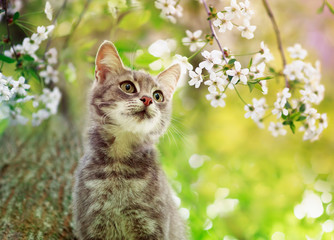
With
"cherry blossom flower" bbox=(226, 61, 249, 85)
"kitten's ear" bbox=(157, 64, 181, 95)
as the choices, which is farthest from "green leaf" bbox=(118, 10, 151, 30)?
"cherry blossom flower" bbox=(226, 61, 249, 85)

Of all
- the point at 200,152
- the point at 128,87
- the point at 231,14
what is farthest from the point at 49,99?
the point at 200,152

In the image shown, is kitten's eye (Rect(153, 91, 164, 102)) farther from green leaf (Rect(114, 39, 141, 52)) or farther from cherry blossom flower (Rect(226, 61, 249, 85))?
cherry blossom flower (Rect(226, 61, 249, 85))

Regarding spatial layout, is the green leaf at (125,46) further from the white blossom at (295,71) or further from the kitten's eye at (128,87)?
the white blossom at (295,71)

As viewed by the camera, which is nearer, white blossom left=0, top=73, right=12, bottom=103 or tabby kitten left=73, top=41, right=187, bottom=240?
white blossom left=0, top=73, right=12, bottom=103

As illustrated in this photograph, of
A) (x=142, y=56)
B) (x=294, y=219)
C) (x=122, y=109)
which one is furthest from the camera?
(x=294, y=219)

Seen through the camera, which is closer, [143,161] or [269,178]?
[143,161]

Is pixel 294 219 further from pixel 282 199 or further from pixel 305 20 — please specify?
pixel 305 20

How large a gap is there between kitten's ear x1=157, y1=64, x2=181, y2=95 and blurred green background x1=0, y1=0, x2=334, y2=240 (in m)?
0.12

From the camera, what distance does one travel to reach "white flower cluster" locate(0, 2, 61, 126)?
150cm

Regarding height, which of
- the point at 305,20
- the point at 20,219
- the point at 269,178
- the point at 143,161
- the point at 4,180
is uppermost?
the point at 143,161

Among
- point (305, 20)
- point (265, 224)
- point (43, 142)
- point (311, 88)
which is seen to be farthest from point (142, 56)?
point (305, 20)

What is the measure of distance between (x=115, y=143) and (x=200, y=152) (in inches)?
80.5

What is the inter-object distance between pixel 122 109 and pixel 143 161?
0.90ft

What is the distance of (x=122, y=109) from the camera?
1.59m
